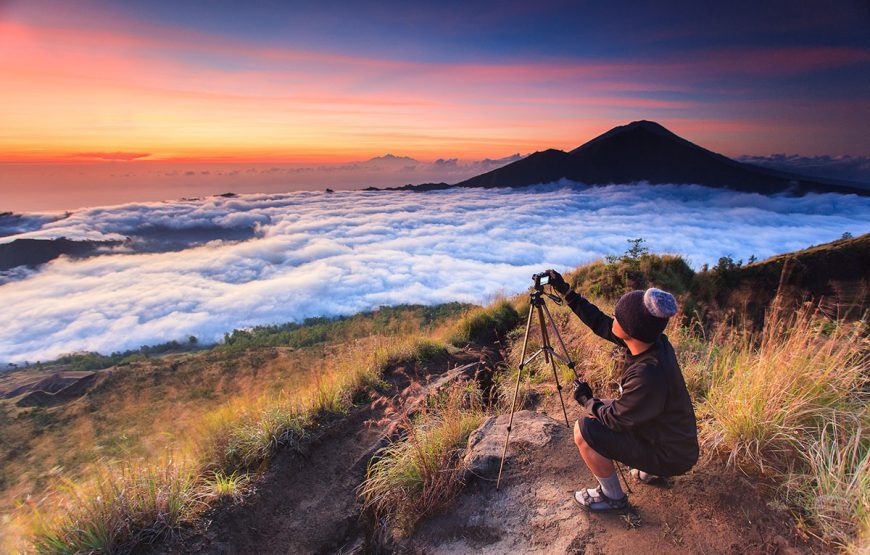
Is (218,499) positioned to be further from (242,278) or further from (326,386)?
(242,278)

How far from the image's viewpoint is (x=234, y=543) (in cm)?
416

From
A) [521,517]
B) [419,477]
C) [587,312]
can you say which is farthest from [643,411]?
[419,477]

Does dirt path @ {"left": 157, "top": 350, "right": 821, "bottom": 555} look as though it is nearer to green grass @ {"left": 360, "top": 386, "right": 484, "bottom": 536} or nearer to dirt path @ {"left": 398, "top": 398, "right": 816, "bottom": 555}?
dirt path @ {"left": 398, "top": 398, "right": 816, "bottom": 555}

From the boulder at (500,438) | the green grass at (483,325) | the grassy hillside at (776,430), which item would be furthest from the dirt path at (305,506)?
the green grass at (483,325)

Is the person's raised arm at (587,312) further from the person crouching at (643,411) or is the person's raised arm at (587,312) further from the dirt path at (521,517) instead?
the dirt path at (521,517)

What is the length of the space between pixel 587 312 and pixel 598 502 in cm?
162

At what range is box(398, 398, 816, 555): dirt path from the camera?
2.94 meters

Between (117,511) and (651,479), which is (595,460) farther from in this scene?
(117,511)

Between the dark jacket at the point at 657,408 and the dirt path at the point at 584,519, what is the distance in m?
0.54

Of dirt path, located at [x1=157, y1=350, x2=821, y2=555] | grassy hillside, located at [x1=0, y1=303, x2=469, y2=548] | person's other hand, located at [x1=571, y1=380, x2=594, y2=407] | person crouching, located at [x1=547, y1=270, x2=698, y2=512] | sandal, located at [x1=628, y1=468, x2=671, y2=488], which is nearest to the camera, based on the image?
person crouching, located at [x1=547, y1=270, x2=698, y2=512]

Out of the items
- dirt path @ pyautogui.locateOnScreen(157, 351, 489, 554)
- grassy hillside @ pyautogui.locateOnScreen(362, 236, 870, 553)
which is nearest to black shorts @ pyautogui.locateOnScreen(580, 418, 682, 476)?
grassy hillside @ pyautogui.locateOnScreen(362, 236, 870, 553)

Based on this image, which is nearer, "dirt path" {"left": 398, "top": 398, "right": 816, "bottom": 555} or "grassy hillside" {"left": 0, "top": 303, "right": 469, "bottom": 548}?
"dirt path" {"left": 398, "top": 398, "right": 816, "bottom": 555}

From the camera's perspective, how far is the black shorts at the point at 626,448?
2977 millimetres

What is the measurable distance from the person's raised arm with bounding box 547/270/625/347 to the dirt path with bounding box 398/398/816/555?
1.40 m
